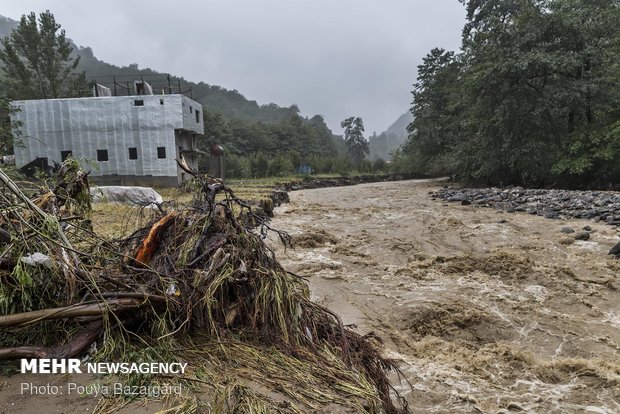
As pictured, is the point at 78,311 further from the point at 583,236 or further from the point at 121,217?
the point at 583,236

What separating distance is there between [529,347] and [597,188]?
1685cm

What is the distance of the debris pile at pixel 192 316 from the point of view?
2061 mm

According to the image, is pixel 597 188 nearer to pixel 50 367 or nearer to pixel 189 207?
pixel 189 207

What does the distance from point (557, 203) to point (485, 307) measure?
9.74 meters

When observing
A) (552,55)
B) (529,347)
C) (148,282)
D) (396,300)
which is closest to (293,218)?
(396,300)

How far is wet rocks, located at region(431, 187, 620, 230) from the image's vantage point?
34.7ft

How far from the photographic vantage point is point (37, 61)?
33062mm

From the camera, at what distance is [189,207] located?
3.39 metres

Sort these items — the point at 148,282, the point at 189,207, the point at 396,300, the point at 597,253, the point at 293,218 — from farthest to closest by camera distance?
the point at 293,218
the point at 597,253
the point at 396,300
the point at 189,207
the point at 148,282

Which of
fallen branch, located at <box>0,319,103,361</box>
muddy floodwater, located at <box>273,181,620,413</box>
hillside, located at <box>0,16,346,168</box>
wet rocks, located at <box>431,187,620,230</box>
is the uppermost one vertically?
hillside, located at <box>0,16,346,168</box>

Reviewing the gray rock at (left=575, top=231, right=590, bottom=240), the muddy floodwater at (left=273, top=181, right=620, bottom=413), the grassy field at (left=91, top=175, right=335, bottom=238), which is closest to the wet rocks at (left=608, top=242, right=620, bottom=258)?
the muddy floodwater at (left=273, top=181, right=620, bottom=413)

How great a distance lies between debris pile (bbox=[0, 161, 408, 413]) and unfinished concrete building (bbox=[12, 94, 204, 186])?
20165 millimetres

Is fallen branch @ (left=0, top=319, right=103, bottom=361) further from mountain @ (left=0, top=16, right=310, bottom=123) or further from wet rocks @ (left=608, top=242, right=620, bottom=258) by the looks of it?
mountain @ (left=0, top=16, right=310, bottom=123)

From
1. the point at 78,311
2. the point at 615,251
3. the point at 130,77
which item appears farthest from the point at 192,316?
the point at 130,77
